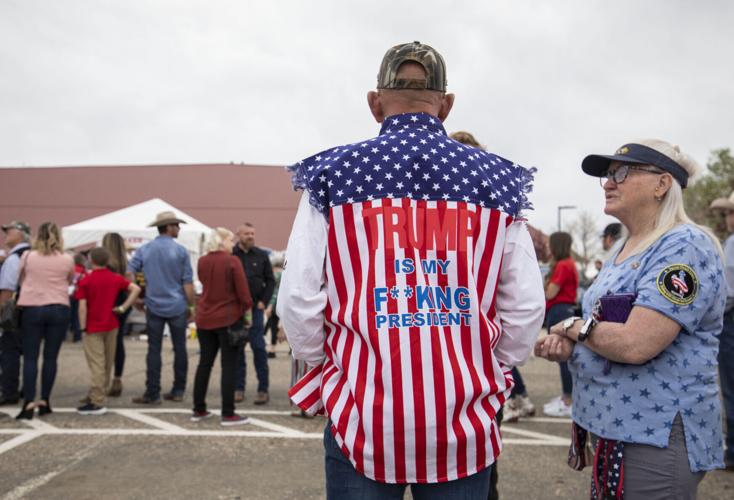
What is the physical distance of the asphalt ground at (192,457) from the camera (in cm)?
415

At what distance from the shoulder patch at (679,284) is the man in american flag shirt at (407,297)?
56 cm

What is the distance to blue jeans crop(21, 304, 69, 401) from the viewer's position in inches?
235

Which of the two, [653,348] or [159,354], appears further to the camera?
A: [159,354]

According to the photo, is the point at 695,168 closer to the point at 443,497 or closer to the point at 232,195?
the point at 443,497

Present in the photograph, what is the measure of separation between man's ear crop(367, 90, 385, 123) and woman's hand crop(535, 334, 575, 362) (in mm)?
1078

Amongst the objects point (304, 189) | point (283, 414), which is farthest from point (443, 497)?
point (283, 414)

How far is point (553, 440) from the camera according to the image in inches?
215

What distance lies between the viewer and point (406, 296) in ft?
5.63

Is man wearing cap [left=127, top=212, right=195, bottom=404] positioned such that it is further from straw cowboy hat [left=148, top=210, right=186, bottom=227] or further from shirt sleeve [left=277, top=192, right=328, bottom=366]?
shirt sleeve [left=277, top=192, right=328, bottom=366]

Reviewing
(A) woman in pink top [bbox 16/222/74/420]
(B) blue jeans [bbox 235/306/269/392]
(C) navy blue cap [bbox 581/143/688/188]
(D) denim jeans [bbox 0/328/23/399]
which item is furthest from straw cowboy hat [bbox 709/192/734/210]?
(D) denim jeans [bbox 0/328/23/399]

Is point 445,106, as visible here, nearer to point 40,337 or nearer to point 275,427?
point 275,427

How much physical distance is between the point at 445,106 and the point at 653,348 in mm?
1086

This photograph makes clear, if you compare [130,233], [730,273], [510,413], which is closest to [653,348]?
[730,273]

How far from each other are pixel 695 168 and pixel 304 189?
163cm
